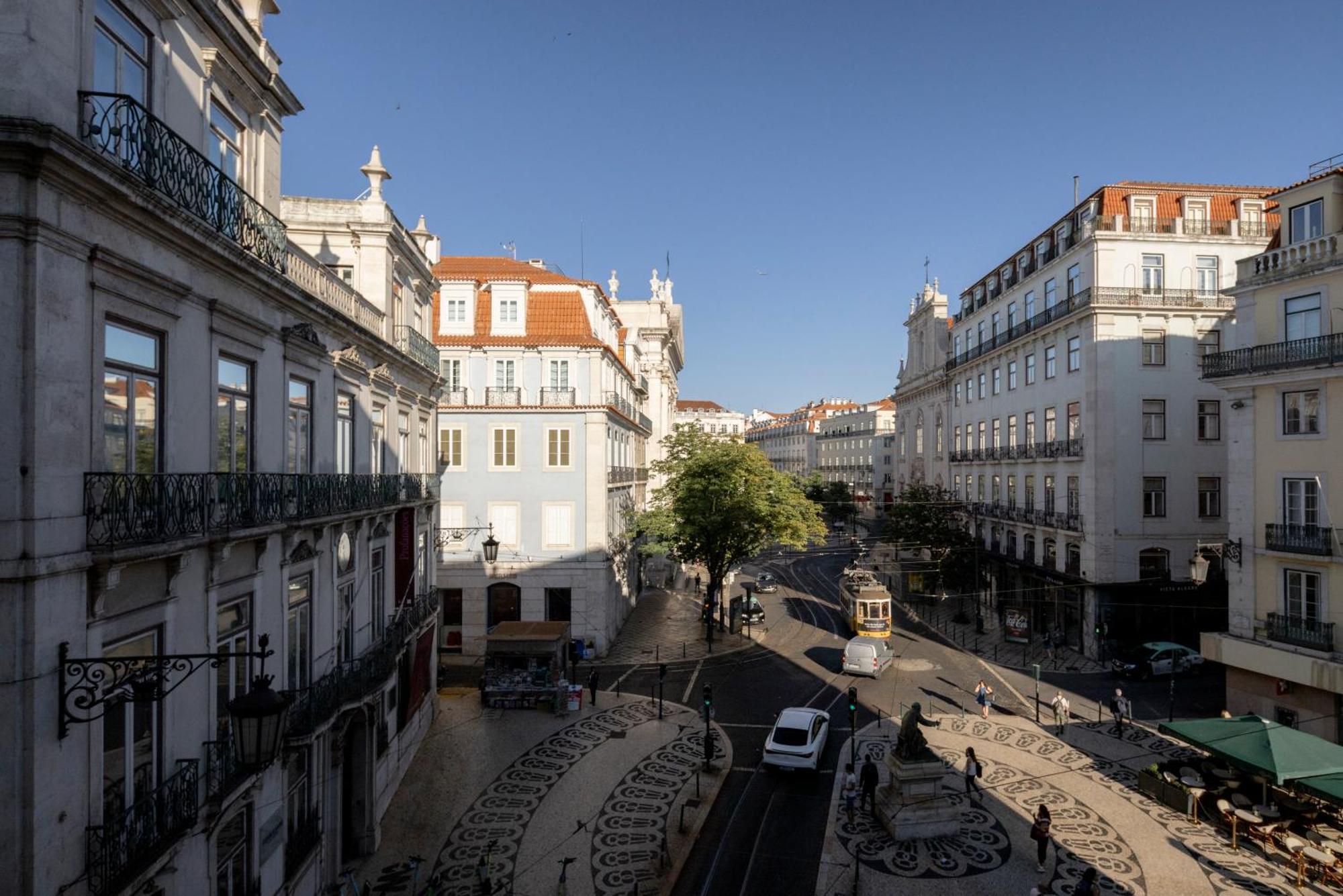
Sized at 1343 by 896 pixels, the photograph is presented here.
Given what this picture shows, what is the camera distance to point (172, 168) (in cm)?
872

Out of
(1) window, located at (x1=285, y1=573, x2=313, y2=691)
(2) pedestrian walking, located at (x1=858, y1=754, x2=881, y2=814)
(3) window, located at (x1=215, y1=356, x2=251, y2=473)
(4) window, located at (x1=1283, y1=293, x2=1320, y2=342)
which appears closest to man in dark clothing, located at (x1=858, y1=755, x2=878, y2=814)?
(2) pedestrian walking, located at (x1=858, y1=754, x2=881, y2=814)

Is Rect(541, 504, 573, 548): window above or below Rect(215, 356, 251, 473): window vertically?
below

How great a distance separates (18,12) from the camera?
263 inches

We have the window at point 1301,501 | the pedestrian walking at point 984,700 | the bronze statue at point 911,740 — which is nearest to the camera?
the bronze statue at point 911,740

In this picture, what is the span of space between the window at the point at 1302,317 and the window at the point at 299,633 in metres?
27.7

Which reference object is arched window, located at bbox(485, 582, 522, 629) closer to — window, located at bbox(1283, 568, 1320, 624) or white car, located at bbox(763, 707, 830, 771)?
white car, located at bbox(763, 707, 830, 771)

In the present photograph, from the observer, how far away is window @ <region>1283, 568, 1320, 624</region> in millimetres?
22469

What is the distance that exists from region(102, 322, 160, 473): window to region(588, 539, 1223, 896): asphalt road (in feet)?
40.8

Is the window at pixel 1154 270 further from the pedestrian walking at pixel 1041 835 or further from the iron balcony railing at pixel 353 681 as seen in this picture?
the iron balcony railing at pixel 353 681

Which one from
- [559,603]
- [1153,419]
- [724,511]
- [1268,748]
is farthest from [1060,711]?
[559,603]

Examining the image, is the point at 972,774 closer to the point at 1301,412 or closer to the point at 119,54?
the point at 1301,412

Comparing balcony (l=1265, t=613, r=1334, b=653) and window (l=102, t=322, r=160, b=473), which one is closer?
window (l=102, t=322, r=160, b=473)

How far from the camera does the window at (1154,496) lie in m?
34.2

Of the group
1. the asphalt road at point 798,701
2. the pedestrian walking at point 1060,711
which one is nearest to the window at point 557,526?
the asphalt road at point 798,701
